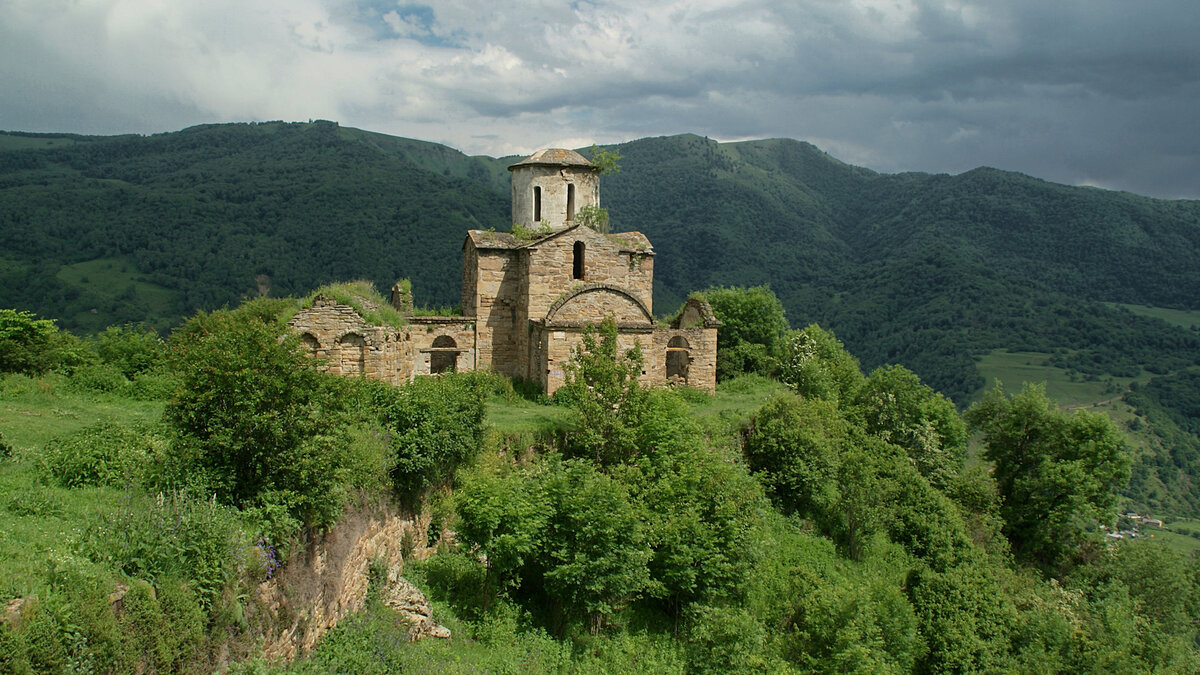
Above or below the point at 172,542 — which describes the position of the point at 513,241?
above

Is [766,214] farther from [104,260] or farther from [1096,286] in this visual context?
[104,260]

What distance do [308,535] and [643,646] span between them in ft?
21.8

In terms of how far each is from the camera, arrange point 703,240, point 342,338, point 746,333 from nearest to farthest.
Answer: point 342,338 < point 746,333 < point 703,240

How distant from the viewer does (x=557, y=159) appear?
2433 centimetres

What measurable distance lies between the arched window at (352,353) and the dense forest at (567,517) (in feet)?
5.15

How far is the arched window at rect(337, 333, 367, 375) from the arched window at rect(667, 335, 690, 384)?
31.7 ft

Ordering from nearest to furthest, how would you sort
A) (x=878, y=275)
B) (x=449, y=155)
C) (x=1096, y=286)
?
(x=878, y=275)
(x=1096, y=286)
(x=449, y=155)

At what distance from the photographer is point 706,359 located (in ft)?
77.3

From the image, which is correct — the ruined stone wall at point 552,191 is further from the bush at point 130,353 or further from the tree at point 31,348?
the tree at point 31,348

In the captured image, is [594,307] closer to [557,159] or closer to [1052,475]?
[557,159]

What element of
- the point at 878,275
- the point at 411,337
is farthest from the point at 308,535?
the point at 878,275

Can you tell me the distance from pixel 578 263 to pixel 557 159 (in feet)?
14.0

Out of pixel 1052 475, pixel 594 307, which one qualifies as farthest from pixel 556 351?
pixel 1052 475

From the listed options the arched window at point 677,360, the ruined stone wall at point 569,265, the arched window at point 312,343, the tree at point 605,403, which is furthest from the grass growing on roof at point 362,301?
the arched window at point 677,360
